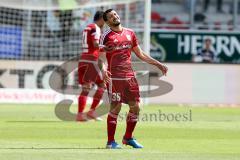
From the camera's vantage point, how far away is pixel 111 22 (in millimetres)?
13297

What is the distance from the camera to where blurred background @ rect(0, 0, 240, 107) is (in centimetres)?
2627

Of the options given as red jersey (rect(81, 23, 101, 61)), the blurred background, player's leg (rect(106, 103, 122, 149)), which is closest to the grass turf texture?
player's leg (rect(106, 103, 122, 149))

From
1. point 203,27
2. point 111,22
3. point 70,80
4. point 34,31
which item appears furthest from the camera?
point 203,27

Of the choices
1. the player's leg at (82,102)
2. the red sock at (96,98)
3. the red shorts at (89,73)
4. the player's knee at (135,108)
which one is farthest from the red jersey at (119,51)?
the red shorts at (89,73)

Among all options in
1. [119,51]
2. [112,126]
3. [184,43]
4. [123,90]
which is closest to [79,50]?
[184,43]

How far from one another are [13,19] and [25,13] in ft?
1.80

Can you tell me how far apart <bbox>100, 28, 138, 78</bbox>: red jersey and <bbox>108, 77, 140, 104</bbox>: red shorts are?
3.9 inches

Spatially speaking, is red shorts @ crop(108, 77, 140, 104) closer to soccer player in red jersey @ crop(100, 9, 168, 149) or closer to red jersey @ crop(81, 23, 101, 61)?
soccer player in red jersey @ crop(100, 9, 168, 149)

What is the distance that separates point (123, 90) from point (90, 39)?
6165 millimetres

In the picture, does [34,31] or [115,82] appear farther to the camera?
[34,31]

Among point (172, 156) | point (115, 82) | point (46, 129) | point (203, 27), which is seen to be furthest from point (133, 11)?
point (172, 156)

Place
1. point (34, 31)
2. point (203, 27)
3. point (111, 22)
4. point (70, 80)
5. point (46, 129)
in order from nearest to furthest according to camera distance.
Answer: point (111, 22)
point (46, 129)
point (70, 80)
point (34, 31)
point (203, 27)

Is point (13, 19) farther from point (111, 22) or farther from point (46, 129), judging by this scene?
point (111, 22)

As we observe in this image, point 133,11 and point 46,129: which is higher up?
point 133,11
